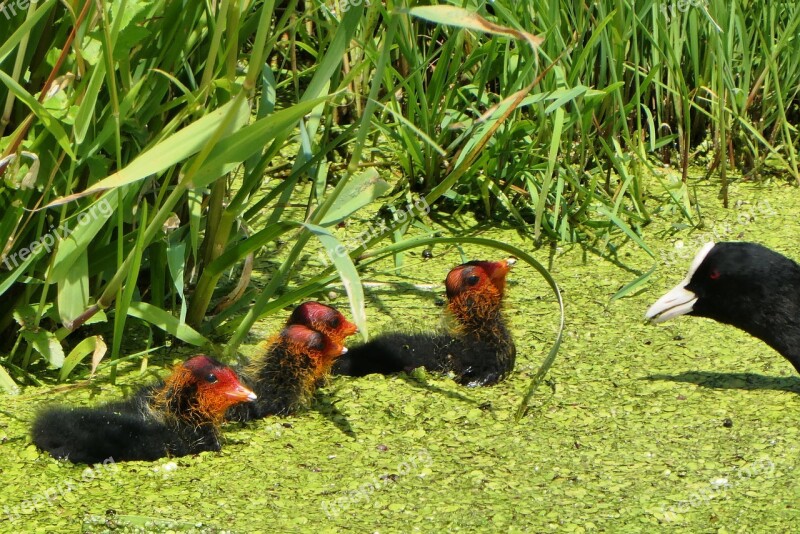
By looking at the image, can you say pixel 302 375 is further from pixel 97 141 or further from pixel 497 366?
pixel 97 141

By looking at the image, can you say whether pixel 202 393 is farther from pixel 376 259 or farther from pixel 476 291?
pixel 476 291

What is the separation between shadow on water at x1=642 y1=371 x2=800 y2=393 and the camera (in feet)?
10.6

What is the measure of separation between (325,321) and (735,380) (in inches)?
45.3

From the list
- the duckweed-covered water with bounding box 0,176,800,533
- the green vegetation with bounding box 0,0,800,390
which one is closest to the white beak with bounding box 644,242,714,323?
the duckweed-covered water with bounding box 0,176,800,533

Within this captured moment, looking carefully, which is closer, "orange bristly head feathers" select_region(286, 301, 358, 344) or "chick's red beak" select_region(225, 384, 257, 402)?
"chick's red beak" select_region(225, 384, 257, 402)

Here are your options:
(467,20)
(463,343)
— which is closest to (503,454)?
(463,343)

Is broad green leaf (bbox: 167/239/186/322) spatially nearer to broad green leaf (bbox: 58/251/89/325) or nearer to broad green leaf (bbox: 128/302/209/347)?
broad green leaf (bbox: 128/302/209/347)

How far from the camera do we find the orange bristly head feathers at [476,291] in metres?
3.31

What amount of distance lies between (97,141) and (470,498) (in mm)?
1186

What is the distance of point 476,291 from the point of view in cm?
331

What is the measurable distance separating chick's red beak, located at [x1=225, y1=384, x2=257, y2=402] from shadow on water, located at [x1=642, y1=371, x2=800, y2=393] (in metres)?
1.13

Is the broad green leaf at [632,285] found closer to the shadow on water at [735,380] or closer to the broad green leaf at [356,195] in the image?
the shadow on water at [735,380]

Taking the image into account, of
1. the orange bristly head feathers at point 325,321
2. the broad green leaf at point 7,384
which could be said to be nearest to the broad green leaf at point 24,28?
the broad green leaf at point 7,384

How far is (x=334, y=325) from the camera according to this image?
10.2 feet
